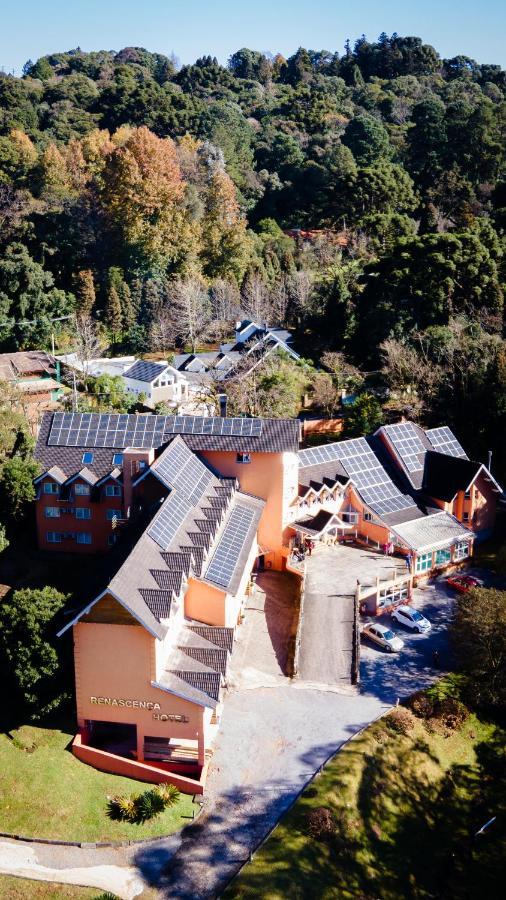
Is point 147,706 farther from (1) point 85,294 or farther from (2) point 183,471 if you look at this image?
(1) point 85,294

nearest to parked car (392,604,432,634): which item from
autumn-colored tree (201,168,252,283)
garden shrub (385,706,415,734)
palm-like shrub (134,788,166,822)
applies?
garden shrub (385,706,415,734)

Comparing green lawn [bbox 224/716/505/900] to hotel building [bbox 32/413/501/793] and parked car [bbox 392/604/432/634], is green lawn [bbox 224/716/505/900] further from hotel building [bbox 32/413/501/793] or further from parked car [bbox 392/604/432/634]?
parked car [bbox 392/604/432/634]

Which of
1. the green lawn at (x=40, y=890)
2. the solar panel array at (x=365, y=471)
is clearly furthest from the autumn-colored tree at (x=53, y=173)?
the green lawn at (x=40, y=890)

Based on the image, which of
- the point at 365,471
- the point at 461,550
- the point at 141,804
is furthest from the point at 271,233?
the point at 141,804

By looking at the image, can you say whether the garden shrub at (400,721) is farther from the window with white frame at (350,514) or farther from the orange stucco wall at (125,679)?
the window with white frame at (350,514)

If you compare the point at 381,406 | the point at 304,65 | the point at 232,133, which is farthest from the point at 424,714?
the point at 304,65

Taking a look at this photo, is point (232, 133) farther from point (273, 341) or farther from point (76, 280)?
point (273, 341)
